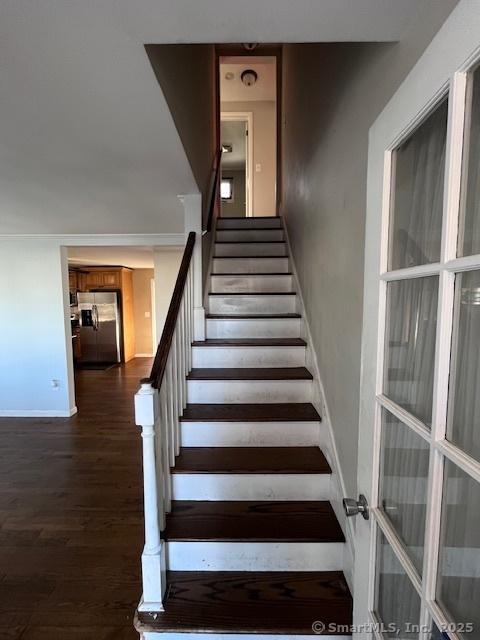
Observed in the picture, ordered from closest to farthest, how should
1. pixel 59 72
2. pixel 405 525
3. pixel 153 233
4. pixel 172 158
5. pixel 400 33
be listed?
pixel 405 525
pixel 400 33
pixel 59 72
pixel 172 158
pixel 153 233

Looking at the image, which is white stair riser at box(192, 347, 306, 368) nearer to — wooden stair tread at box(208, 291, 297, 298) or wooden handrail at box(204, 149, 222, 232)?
wooden stair tread at box(208, 291, 297, 298)

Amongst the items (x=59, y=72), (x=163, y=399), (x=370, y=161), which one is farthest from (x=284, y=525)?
(x=59, y=72)

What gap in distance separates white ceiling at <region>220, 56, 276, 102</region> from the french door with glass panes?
5246 millimetres

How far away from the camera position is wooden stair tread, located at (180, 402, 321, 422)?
2.04 m

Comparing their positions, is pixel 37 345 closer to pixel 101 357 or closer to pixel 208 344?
pixel 208 344

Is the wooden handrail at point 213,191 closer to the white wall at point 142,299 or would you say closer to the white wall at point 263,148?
the white wall at point 263,148

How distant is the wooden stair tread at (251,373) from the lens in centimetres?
229

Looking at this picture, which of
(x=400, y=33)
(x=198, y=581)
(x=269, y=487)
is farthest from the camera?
(x=269, y=487)

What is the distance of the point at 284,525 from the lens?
1661mm

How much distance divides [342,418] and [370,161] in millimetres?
1147

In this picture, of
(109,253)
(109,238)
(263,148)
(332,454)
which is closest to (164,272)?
(109,253)

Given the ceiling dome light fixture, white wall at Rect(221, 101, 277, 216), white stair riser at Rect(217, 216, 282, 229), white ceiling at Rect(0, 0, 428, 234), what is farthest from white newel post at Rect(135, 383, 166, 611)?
the ceiling dome light fixture

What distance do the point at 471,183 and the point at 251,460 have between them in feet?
5.53

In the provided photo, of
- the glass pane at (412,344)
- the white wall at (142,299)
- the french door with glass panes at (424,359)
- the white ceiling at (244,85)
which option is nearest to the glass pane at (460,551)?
the french door with glass panes at (424,359)
